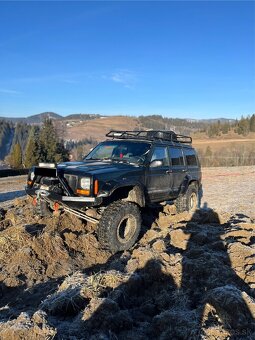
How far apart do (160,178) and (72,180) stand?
2592 mm

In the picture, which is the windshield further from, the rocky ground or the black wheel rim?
the rocky ground

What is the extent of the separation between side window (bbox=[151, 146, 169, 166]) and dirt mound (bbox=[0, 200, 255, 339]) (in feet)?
5.70

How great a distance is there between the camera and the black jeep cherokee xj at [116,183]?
7.06 meters

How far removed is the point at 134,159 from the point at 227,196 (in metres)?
8.36

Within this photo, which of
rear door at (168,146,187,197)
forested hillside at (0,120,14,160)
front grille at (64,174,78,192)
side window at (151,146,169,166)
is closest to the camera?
front grille at (64,174,78,192)

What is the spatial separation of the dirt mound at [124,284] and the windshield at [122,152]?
1.71 metres

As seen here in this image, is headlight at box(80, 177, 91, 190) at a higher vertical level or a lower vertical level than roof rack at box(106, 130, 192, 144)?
lower

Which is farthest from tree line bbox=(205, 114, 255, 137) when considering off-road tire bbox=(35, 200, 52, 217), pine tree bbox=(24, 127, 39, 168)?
off-road tire bbox=(35, 200, 52, 217)

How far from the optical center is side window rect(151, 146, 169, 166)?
29.5 feet

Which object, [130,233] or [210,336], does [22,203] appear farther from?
[210,336]

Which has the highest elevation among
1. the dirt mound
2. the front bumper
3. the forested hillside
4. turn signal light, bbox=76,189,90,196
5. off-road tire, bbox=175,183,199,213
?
the forested hillside

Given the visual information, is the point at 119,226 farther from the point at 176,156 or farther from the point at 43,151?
the point at 43,151

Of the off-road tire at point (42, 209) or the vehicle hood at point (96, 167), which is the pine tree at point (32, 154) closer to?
the off-road tire at point (42, 209)

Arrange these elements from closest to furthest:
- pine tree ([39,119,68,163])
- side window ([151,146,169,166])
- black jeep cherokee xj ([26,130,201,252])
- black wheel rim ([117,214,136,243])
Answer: black jeep cherokee xj ([26,130,201,252]), black wheel rim ([117,214,136,243]), side window ([151,146,169,166]), pine tree ([39,119,68,163])
